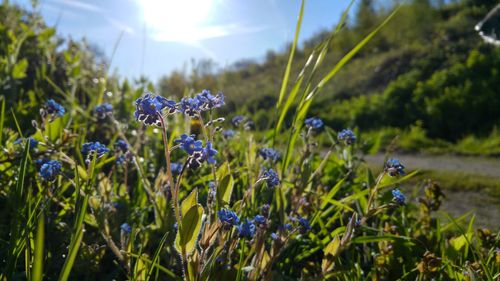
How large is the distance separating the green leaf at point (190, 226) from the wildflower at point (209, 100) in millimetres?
319

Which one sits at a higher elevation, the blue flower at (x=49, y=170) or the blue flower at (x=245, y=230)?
the blue flower at (x=49, y=170)

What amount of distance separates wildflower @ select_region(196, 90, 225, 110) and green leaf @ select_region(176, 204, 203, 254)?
0.32 m

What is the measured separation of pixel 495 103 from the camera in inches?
311

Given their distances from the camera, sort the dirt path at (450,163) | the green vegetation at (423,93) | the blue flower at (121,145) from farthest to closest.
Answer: the green vegetation at (423,93), the dirt path at (450,163), the blue flower at (121,145)

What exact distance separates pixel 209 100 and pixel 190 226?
1.29ft

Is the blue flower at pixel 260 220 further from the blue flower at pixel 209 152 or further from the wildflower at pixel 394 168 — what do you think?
the wildflower at pixel 394 168

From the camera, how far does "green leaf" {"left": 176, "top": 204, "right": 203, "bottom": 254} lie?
1122 millimetres

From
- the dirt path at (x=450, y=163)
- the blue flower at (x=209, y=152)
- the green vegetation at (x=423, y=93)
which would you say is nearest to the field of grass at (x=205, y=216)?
the blue flower at (x=209, y=152)

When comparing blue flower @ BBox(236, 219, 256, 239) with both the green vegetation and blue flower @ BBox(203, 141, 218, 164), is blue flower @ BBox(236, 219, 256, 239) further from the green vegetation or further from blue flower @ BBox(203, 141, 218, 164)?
the green vegetation

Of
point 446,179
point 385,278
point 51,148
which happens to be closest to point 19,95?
point 51,148

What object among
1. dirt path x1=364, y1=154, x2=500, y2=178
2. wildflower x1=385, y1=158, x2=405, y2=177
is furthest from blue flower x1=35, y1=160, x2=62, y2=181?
dirt path x1=364, y1=154, x2=500, y2=178

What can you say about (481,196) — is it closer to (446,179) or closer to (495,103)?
(446,179)

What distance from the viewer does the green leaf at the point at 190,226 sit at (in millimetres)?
1122

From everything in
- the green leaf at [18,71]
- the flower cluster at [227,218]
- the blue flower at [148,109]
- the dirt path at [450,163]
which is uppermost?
the green leaf at [18,71]
